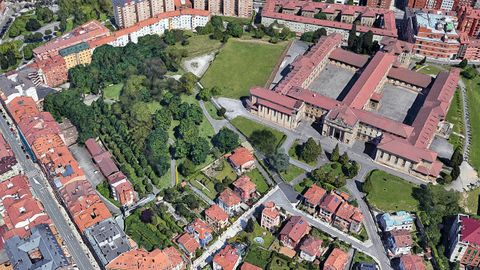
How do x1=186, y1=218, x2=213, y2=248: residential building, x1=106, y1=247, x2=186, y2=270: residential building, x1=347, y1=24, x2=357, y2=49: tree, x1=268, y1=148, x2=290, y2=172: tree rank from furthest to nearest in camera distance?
x1=347, y1=24, x2=357, y2=49: tree → x1=268, y1=148, x2=290, y2=172: tree → x1=186, y1=218, x2=213, y2=248: residential building → x1=106, y1=247, x2=186, y2=270: residential building

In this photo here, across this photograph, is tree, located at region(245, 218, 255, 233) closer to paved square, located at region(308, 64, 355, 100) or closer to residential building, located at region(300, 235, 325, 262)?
residential building, located at region(300, 235, 325, 262)

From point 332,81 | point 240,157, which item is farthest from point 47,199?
point 332,81

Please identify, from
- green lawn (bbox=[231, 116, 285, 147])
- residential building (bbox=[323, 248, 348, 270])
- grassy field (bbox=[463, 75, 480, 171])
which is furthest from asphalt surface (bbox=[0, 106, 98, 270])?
grassy field (bbox=[463, 75, 480, 171])

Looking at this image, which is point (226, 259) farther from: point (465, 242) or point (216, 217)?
point (465, 242)

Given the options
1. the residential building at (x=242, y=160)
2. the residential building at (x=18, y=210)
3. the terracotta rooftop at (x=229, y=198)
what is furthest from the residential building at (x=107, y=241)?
the residential building at (x=242, y=160)

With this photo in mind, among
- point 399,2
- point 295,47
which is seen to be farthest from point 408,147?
point 399,2

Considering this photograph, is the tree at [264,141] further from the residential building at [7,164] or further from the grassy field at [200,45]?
the residential building at [7,164]
